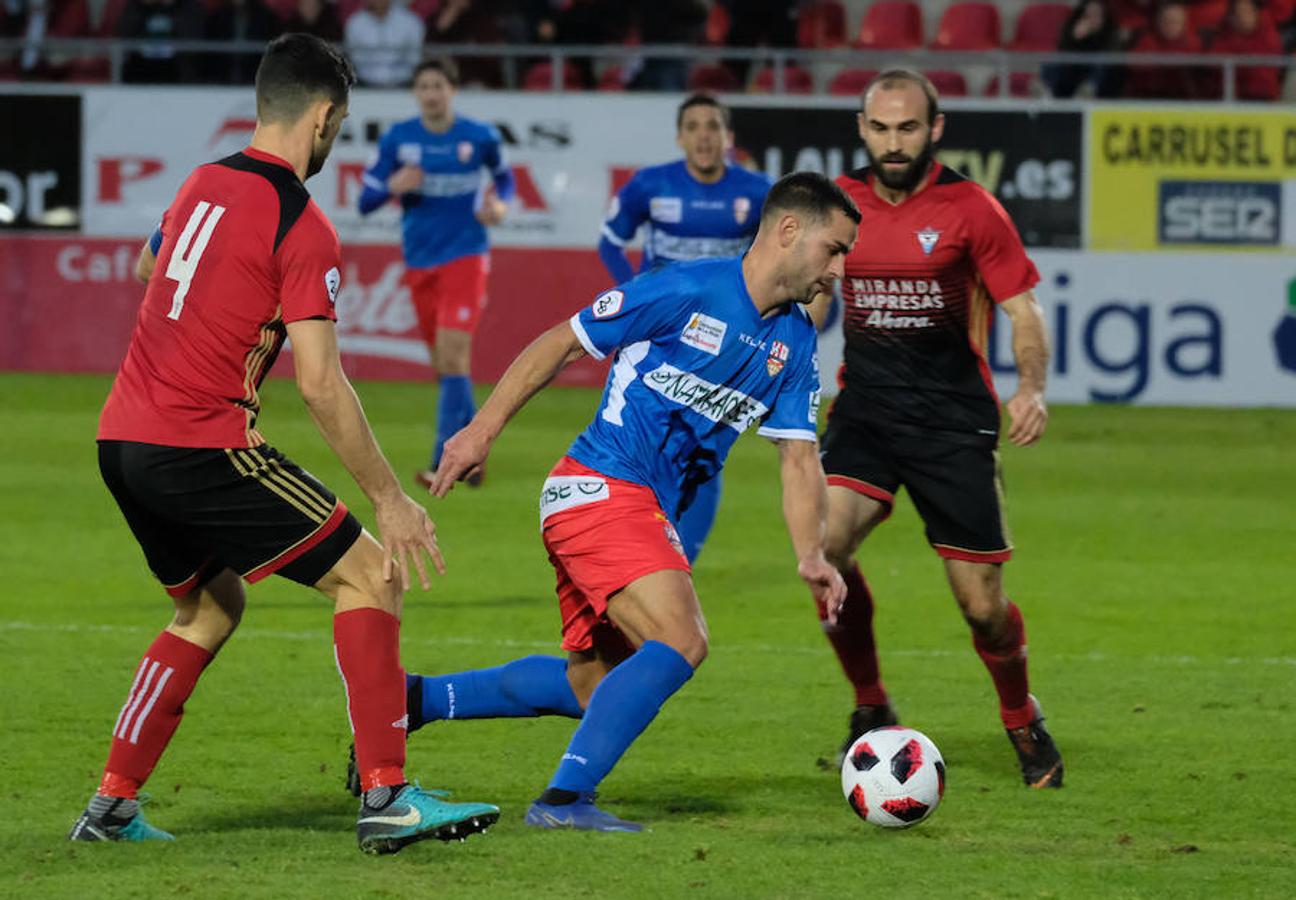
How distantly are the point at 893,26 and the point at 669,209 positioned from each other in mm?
9887

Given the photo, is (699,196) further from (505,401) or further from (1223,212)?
(1223,212)

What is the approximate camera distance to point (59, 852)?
5.43 meters

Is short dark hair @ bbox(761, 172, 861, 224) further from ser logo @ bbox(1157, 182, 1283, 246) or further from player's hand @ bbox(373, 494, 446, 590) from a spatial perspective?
ser logo @ bbox(1157, 182, 1283, 246)

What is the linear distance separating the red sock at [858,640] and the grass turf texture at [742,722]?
0.22 meters

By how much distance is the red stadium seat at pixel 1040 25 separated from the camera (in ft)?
65.8

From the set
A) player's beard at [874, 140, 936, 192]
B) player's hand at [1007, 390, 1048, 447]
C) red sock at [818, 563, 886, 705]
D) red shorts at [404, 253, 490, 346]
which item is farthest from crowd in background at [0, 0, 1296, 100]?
player's hand at [1007, 390, 1048, 447]

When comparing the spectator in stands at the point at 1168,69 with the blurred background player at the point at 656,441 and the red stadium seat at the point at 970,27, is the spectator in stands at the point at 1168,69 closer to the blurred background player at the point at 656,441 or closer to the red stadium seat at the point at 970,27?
the red stadium seat at the point at 970,27

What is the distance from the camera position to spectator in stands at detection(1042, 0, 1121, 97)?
1803 centimetres

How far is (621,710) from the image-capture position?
219 inches

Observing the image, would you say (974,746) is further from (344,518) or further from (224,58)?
(224,58)

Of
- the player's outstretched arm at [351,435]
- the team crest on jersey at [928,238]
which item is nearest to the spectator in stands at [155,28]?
the team crest on jersey at [928,238]

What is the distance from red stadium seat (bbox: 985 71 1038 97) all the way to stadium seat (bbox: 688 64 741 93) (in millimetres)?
2065

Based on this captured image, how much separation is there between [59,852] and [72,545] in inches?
223

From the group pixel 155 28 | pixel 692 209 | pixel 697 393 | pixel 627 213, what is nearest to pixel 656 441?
pixel 697 393
